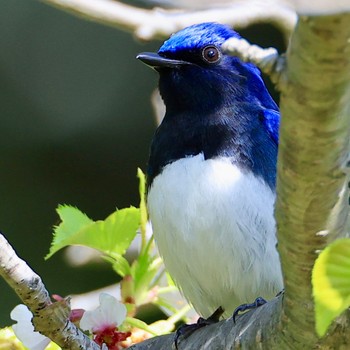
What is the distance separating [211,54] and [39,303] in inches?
41.2

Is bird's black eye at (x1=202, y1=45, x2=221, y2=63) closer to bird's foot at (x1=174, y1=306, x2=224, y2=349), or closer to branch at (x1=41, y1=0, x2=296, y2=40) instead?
branch at (x1=41, y1=0, x2=296, y2=40)

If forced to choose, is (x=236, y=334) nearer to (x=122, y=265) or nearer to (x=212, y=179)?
(x=122, y=265)

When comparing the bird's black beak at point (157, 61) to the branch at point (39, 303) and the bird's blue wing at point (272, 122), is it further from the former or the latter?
the branch at point (39, 303)

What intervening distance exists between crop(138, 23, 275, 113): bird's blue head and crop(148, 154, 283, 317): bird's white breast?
24 centimetres

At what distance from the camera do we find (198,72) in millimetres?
2250

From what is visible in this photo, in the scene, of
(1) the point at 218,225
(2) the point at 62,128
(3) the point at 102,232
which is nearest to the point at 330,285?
(3) the point at 102,232

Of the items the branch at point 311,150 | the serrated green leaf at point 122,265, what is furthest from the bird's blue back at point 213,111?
the branch at point 311,150

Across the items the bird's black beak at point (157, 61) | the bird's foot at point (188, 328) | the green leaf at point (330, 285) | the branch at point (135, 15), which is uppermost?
the branch at point (135, 15)

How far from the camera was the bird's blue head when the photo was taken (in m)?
2.21

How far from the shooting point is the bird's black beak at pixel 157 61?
2.15 metres

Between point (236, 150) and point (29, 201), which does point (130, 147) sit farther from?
point (236, 150)

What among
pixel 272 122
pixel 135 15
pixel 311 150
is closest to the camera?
pixel 311 150

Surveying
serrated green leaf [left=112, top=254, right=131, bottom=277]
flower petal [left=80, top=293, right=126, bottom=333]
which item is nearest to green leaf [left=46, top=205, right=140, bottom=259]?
serrated green leaf [left=112, top=254, right=131, bottom=277]

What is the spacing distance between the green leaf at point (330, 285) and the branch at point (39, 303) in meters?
0.66
